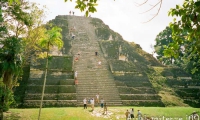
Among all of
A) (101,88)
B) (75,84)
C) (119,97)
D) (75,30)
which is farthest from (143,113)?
(75,30)

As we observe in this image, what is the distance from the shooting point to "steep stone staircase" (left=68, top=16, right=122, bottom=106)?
16.7 meters

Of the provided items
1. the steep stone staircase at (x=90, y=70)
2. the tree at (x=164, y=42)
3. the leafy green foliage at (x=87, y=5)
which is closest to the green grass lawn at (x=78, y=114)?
the steep stone staircase at (x=90, y=70)

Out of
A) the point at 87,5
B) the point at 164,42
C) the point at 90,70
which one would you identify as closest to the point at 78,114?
the point at 90,70

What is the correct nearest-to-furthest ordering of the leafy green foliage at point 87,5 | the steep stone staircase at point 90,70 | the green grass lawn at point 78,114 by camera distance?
the leafy green foliage at point 87,5 → the green grass lawn at point 78,114 → the steep stone staircase at point 90,70

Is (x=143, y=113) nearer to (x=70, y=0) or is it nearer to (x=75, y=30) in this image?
(x=70, y=0)

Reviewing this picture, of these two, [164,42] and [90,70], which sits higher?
[164,42]

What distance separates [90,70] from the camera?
773 inches

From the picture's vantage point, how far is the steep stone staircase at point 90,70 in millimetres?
16719

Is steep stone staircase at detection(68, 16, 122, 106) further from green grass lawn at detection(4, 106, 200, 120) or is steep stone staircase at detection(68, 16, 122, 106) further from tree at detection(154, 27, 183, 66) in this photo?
tree at detection(154, 27, 183, 66)

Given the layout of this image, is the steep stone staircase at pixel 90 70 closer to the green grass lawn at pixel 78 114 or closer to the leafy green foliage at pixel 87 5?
the green grass lawn at pixel 78 114

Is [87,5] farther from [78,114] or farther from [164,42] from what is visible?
[164,42]

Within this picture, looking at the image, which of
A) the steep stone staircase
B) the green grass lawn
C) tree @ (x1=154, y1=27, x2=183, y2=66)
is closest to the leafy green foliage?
the green grass lawn

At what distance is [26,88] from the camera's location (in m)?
16.1

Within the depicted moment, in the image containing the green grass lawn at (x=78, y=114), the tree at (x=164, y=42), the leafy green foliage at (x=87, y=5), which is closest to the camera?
the leafy green foliage at (x=87, y=5)
